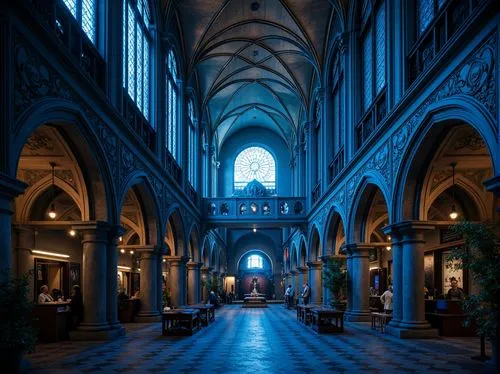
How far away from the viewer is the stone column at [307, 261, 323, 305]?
1238 inches

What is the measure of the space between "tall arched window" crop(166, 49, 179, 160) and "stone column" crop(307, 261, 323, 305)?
10.4 metres

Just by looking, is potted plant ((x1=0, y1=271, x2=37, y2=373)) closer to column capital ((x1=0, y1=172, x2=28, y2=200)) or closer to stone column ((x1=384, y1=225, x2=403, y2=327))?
column capital ((x1=0, y1=172, x2=28, y2=200))

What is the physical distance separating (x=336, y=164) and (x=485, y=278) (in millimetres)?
16392

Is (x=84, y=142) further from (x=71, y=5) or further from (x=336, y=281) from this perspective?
(x=336, y=281)

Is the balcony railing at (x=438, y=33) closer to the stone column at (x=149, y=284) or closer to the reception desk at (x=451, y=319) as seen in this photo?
the reception desk at (x=451, y=319)

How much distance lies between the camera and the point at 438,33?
43.4ft

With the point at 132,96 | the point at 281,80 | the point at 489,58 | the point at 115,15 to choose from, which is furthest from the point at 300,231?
the point at 489,58

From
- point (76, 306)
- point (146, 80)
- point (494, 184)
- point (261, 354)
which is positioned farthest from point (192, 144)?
point (494, 184)

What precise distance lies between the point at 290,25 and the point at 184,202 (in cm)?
1008

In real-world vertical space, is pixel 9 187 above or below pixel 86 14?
below

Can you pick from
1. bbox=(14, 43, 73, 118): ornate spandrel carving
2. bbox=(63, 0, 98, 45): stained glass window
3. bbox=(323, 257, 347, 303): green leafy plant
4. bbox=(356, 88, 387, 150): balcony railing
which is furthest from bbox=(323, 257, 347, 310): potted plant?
bbox=(14, 43, 73, 118): ornate spandrel carving

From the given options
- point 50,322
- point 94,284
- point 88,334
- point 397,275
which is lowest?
point 88,334

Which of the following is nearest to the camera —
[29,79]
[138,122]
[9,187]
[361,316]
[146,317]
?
[9,187]

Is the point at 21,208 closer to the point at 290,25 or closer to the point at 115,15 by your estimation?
the point at 115,15
